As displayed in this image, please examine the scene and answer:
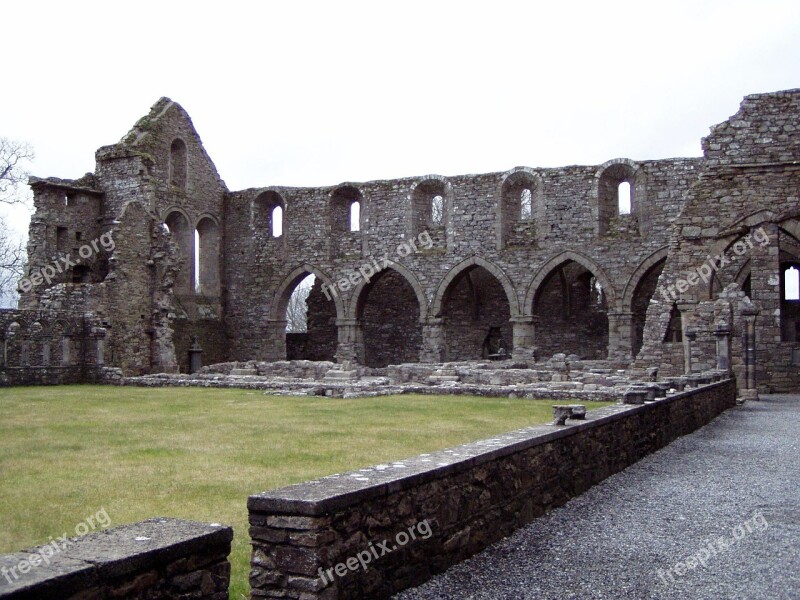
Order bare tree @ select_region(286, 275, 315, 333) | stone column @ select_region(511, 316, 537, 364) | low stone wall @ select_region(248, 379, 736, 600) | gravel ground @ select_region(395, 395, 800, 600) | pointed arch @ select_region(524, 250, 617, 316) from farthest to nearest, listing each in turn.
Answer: bare tree @ select_region(286, 275, 315, 333)
stone column @ select_region(511, 316, 537, 364)
pointed arch @ select_region(524, 250, 617, 316)
gravel ground @ select_region(395, 395, 800, 600)
low stone wall @ select_region(248, 379, 736, 600)

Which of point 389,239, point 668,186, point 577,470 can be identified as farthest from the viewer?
point 389,239

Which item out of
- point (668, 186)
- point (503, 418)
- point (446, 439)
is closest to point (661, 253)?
point (668, 186)

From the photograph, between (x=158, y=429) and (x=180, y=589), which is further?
(x=158, y=429)

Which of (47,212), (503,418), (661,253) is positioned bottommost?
(503,418)

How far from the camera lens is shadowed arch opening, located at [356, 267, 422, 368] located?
29969 millimetres

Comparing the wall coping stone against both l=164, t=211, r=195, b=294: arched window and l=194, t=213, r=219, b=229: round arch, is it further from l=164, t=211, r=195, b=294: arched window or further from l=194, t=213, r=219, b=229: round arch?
l=194, t=213, r=219, b=229: round arch

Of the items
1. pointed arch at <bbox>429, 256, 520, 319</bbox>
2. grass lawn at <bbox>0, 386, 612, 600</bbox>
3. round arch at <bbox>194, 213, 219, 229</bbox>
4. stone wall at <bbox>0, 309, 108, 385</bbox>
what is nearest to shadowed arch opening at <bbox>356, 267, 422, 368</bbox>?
pointed arch at <bbox>429, 256, 520, 319</bbox>

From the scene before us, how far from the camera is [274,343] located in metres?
28.4

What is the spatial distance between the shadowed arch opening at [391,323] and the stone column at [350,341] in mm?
1851

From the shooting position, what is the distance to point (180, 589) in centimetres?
308

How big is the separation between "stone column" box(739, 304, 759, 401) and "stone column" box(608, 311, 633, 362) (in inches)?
284

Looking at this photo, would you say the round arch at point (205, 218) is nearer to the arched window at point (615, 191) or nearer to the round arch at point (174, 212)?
the round arch at point (174, 212)

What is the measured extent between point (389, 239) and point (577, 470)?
2088 centimetres

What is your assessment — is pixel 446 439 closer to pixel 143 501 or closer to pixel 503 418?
pixel 503 418
